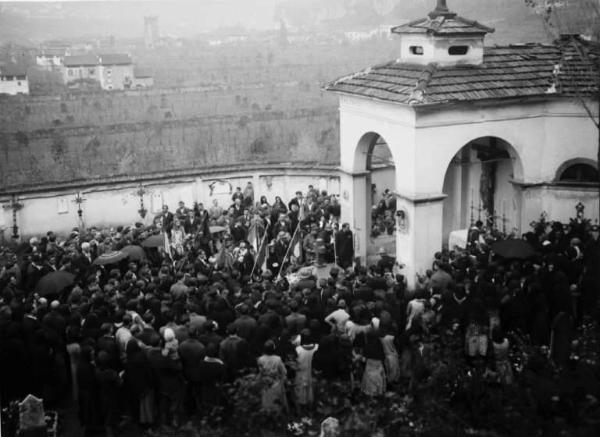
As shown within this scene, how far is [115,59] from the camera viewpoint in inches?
2285

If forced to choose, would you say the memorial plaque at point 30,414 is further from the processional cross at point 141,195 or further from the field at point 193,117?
the field at point 193,117

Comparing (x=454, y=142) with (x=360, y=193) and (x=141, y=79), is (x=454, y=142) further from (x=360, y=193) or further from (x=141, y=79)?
(x=141, y=79)

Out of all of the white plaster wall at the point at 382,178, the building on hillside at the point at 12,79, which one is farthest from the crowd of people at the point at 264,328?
the building on hillside at the point at 12,79

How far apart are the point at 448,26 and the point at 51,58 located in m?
38.6

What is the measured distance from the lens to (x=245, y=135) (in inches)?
2084

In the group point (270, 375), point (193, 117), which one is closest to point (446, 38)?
point (270, 375)

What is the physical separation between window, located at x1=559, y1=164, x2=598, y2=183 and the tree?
68 cm

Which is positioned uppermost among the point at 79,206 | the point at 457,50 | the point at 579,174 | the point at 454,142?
the point at 457,50

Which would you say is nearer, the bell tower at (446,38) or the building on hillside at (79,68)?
the bell tower at (446,38)

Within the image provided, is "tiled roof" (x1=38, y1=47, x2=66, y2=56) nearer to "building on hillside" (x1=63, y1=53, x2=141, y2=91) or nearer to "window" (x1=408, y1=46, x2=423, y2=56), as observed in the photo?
"building on hillside" (x1=63, y1=53, x2=141, y2=91)

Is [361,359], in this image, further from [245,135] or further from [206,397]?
[245,135]

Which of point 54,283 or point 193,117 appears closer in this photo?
point 54,283

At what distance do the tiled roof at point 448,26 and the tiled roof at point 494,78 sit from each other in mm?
822

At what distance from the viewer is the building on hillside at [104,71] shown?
5394 centimetres
